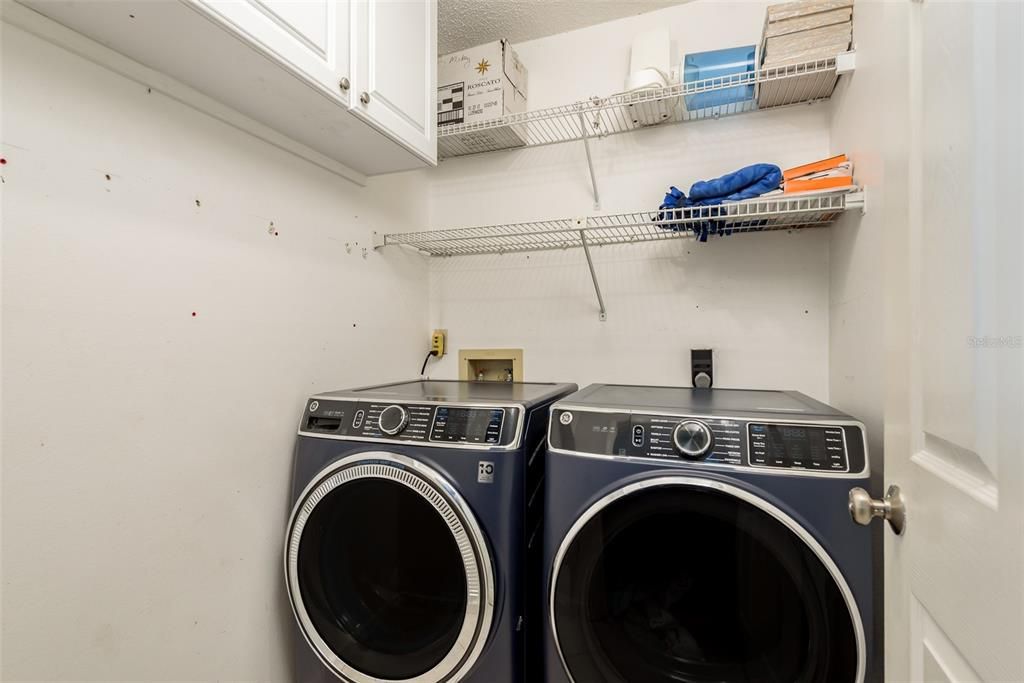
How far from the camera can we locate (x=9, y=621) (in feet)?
2.63

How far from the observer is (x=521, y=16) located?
71.1 inches

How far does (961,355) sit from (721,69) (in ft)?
4.39

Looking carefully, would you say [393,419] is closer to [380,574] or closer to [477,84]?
→ [380,574]

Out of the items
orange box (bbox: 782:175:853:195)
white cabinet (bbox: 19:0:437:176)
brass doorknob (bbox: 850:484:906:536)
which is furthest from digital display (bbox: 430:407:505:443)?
orange box (bbox: 782:175:853:195)

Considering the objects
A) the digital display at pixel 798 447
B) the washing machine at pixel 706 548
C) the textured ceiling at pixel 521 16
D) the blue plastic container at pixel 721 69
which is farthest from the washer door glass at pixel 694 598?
the textured ceiling at pixel 521 16

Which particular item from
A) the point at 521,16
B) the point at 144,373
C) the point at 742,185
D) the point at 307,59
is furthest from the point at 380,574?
the point at 521,16

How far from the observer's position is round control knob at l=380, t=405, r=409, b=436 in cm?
123

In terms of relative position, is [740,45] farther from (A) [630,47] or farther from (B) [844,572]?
(B) [844,572]

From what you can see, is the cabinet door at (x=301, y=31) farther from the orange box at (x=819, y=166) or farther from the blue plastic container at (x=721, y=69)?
the orange box at (x=819, y=166)

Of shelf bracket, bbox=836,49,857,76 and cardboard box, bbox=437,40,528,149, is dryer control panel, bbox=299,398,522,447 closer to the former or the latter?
cardboard box, bbox=437,40,528,149

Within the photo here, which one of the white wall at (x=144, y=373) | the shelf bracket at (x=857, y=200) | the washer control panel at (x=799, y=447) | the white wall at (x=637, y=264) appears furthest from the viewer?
the white wall at (x=637, y=264)

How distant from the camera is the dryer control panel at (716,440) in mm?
961

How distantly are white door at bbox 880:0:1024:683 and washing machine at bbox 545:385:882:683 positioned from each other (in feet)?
0.79

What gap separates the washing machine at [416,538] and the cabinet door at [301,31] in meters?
0.84
